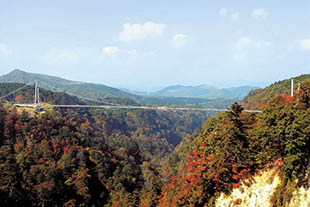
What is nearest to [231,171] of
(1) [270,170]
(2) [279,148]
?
(1) [270,170]

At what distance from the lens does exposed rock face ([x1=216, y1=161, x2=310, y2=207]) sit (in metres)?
11.6

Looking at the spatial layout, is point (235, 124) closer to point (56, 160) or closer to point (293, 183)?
point (293, 183)

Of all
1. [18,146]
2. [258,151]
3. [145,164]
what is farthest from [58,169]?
[258,151]

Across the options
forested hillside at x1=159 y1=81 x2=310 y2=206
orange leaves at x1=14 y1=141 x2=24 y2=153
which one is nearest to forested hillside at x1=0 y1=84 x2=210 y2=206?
orange leaves at x1=14 y1=141 x2=24 y2=153

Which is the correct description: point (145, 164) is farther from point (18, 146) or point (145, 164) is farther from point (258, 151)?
point (258, 151)

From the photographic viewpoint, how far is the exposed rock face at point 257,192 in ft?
38.0

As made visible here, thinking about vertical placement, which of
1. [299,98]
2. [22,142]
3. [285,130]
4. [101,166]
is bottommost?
[101,166]

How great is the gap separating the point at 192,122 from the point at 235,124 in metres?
90.0

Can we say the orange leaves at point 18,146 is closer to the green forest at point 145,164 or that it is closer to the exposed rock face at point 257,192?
the green forest at point 145,164

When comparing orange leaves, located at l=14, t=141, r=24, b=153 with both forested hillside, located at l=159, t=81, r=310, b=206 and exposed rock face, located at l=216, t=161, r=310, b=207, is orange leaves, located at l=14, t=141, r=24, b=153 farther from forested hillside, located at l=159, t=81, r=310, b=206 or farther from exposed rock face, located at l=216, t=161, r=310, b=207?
exposed rock face, located at l=216, t=161, r=310, b=207

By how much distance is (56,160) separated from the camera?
28.3m

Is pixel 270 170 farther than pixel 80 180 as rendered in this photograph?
No

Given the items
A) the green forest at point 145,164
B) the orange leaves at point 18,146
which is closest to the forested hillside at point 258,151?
the green forest at point 145,164

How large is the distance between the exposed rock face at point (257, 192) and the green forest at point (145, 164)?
261mm
